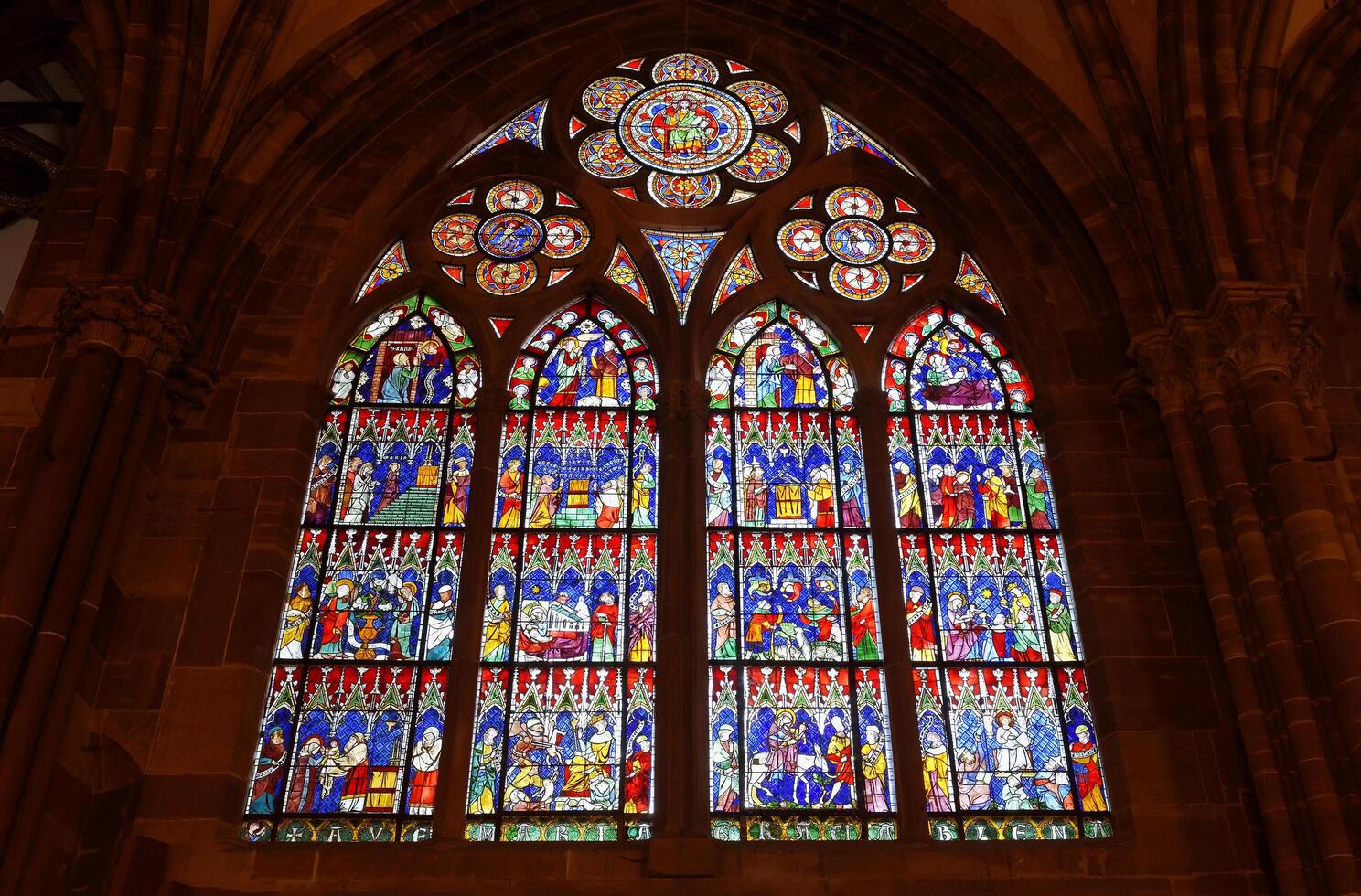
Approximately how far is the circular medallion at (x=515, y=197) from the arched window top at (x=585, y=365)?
104 centimetres

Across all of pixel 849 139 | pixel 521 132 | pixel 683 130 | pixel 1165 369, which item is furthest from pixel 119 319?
pixel 1165 369

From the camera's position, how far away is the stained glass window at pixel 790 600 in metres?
8.54

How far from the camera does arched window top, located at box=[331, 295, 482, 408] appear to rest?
10.2 metres

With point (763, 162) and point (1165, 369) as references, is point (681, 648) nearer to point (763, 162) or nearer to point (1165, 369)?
point (1165, 369)

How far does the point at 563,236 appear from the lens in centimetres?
1109

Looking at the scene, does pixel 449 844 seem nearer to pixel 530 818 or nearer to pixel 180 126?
pixel 530 818

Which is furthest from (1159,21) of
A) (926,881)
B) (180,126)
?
(180,126)

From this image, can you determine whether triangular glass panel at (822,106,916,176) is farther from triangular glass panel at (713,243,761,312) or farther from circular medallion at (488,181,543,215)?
circular medallion at (488,181,543,215)

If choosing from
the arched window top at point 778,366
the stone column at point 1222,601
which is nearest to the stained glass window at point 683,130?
the arched window top at point 778,366

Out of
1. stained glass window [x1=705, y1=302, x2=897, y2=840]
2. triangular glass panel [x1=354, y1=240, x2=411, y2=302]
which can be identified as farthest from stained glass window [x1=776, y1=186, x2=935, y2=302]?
triangular glass panel [x1=354, y1=240, x2=411, y2=302]

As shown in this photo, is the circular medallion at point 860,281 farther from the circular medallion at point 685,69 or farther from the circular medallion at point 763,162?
the circular medallion at point 685,69

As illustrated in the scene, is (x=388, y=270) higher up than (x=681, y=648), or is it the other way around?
(x=388, y=270)

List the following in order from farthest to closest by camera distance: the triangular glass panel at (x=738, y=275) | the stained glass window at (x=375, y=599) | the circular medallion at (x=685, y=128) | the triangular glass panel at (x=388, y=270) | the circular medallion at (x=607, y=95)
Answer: the circular medallion at (x=607, y=95), the circular medallion at (x=685, y=128), the triangular glass panel at (x=738, y=275), the triangular glass panel at (x=388, y=270), the stained glass window at (x=375, y=599)

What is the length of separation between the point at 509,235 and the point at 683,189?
1.42 metres
